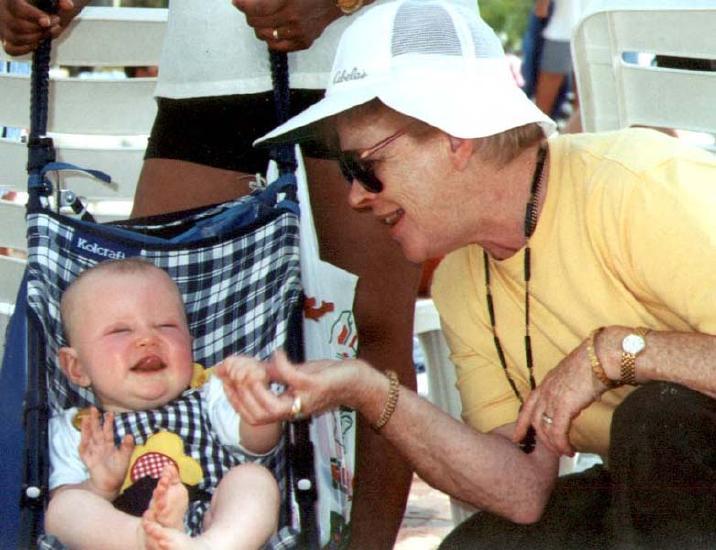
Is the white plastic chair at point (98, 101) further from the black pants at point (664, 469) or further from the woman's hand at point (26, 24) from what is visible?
the black pants at point (664, 469)

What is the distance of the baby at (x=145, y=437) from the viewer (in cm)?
257

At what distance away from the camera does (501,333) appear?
2.85 meters

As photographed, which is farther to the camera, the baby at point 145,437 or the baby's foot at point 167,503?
the baby at point 145,437

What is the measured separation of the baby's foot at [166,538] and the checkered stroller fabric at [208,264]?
409 mm

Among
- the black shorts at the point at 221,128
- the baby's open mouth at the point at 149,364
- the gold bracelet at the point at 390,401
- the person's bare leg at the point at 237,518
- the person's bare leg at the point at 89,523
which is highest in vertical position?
the black shorts at the point at 221,128

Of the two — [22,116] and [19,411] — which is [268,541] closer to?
[19,411]

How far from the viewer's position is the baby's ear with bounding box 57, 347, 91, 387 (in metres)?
2.91

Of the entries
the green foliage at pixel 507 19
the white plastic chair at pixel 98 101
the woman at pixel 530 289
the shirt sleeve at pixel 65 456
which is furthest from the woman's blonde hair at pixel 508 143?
the green foliage at pixel 507 19

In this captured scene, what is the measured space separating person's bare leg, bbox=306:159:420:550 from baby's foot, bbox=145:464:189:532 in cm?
75

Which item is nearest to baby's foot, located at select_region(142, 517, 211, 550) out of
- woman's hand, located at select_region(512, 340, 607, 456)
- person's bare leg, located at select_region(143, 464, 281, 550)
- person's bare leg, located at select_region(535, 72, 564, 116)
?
person's bare leg, located at select_region(143, 464, 281, 550)

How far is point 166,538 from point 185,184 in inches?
37.6

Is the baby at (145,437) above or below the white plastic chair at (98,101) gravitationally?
below

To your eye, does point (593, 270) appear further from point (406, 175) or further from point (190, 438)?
point (190, 438)

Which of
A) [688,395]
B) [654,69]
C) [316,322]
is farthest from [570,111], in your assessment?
[688,395]
